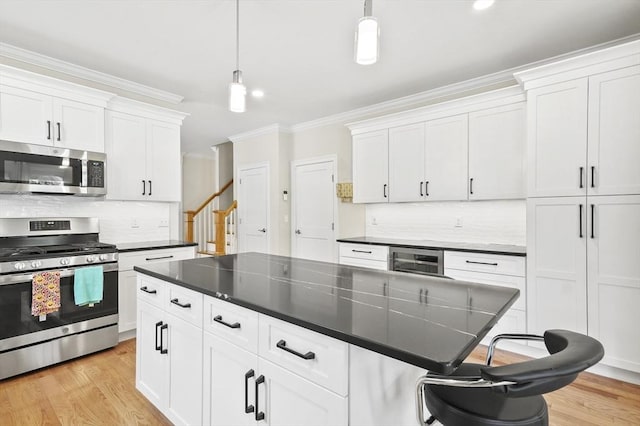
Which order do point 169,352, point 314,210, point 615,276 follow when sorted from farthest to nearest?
point 314,210 → point 615,276 → point 169,352

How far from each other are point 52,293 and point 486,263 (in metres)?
3.77

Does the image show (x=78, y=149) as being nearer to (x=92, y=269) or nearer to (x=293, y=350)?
(x=92, y=269)

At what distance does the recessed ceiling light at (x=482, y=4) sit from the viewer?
232 cm

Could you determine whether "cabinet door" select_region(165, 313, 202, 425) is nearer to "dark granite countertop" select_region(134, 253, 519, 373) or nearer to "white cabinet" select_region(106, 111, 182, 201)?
"dark granite countertop" select_region(134, 253, 519, 373)

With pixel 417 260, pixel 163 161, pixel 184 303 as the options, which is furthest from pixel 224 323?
pixel 163 161

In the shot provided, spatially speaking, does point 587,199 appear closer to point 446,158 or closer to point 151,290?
point 446,158

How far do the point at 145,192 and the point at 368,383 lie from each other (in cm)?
354

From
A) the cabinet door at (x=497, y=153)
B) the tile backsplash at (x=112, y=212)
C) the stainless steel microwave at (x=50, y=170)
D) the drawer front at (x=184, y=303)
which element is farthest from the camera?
the cabinet door at (x=497, y=153)

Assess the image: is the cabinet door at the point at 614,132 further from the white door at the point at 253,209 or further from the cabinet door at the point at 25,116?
the cabinet door at the point at 25,116

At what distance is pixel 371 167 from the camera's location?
4.32 m

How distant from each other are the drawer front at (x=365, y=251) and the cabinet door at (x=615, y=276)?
6.02 feet

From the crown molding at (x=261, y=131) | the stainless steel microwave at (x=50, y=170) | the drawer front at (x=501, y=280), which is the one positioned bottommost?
the drawer front at (x=501, y=280)

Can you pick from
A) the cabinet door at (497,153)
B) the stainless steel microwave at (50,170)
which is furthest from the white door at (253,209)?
the cabinet door at (497,153)

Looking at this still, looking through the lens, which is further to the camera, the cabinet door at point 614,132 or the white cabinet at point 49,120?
the white cabinet at point 49,120
